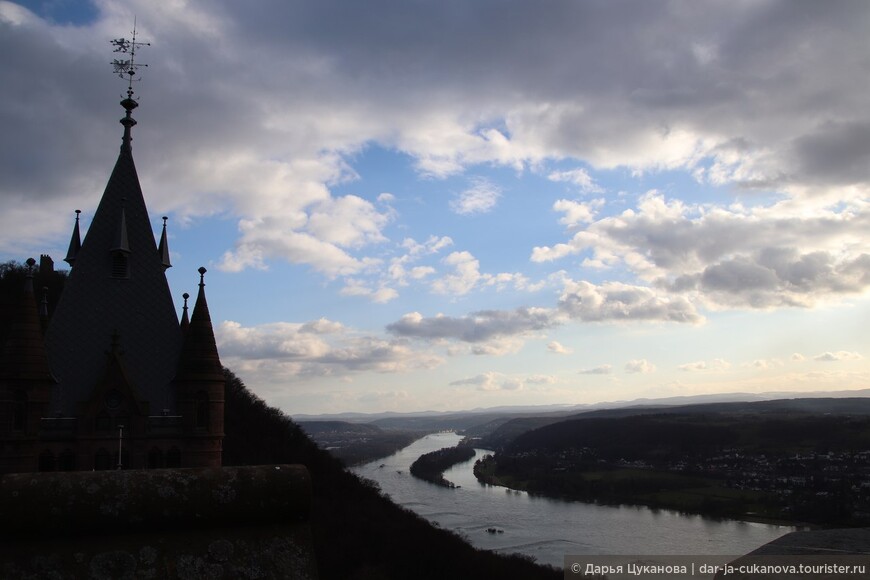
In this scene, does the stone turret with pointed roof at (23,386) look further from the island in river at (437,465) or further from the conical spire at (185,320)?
the island in river at (437,465)

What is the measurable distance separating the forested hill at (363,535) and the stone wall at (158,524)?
46.1m

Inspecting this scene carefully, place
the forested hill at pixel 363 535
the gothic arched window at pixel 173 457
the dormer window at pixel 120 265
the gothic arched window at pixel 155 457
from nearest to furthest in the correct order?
the gothic arched window at pixel 155 457, the gothic arched window at pixel 173 457, the dormer window at pixel 120 265, the forested hill at pixel 363 535

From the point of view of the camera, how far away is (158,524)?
11.2 ft

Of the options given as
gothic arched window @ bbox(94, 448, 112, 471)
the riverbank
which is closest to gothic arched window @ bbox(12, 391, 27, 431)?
gothic arched window @ bbox(94, 448, 112, 471)

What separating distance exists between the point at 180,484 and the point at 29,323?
1772cm

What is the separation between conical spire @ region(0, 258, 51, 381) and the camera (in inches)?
712

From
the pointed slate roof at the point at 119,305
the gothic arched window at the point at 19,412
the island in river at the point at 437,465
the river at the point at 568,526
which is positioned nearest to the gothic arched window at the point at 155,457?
the pointed slate roof at the point at 119,305

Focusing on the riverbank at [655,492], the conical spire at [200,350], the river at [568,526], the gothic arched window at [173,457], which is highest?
the conical spire at [200,350]

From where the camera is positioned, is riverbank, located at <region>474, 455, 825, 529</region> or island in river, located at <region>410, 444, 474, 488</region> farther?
island in river, located at <region>410, 444, 474, 488</region>

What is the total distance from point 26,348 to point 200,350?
4.41 m

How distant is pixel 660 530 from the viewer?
77562 millimetres

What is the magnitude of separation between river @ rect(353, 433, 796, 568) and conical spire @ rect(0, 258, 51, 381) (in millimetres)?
50907

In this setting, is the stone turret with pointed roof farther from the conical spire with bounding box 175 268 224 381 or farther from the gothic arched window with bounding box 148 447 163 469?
the conical spire with bounding box 175 268 224 381

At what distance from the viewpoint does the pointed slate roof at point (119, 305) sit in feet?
65.1
